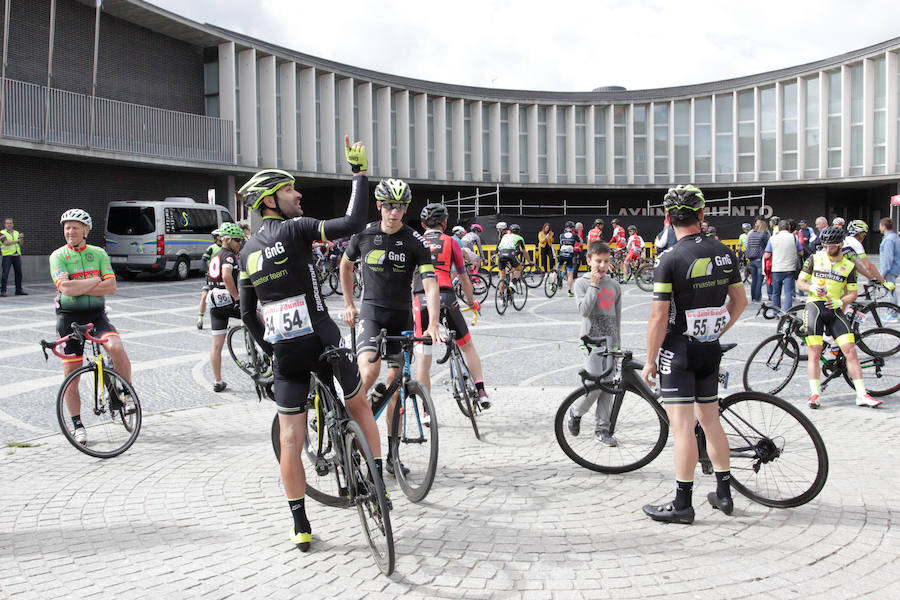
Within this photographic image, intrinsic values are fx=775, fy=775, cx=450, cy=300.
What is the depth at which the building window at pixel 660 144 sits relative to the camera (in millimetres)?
44562

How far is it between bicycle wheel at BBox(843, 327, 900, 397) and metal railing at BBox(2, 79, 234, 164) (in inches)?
909

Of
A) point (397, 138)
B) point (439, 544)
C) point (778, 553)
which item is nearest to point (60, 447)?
point (439, 544)

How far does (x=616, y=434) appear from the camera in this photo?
17.4 feet

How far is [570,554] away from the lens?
384 centimetres

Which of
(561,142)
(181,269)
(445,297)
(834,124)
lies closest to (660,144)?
(561,142)

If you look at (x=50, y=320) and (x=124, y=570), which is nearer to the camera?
(x=124, y=570)

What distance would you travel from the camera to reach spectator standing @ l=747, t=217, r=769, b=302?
639 inches

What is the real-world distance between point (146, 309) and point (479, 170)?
1120 inches

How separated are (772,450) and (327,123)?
3354 centimetres

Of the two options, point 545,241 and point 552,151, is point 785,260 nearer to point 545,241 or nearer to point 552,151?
point 545,241

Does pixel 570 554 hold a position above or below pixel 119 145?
below

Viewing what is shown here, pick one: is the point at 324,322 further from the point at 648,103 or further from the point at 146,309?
the point at 648,103

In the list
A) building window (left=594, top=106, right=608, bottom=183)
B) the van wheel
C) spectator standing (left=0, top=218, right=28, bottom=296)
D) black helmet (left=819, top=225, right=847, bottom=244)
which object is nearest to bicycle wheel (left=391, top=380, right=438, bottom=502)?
black helmet (left=819, top=225, right=847, bottom=244)

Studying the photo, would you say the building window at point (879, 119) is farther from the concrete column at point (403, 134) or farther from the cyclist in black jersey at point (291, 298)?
the cyclist in black jersey at point (291, 298)
